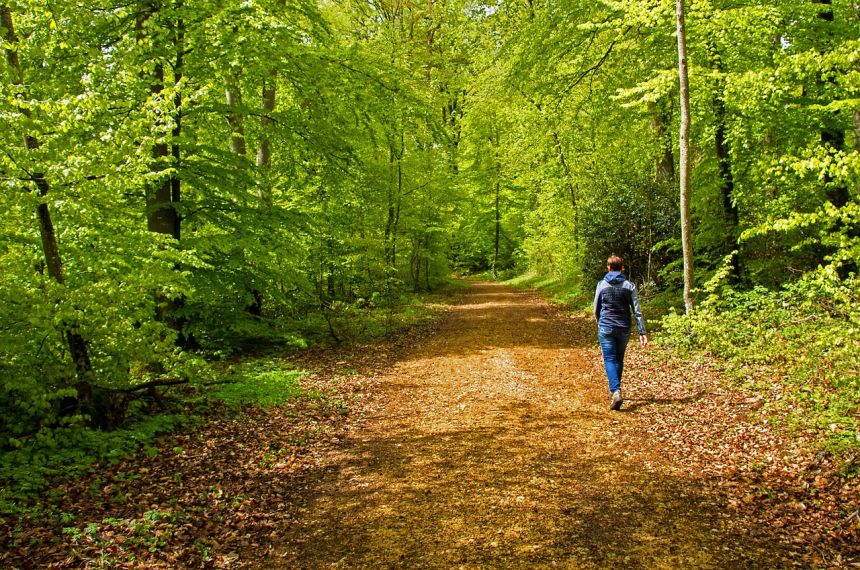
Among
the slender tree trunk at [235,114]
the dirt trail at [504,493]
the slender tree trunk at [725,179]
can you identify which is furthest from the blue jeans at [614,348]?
the slender tree trunk at [235,114]

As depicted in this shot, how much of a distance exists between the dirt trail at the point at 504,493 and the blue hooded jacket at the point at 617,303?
1195 millimetres

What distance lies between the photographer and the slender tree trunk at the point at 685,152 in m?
8.69

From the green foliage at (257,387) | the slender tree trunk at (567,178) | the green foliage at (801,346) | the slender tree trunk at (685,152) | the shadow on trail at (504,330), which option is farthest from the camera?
the slender tree trunk at (567,178)

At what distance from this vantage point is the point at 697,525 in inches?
160

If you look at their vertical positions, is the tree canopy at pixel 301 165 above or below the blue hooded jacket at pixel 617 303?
above

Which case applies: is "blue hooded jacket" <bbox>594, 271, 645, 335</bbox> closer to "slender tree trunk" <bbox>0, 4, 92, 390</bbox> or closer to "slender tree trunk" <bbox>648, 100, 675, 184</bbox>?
"slender tree trunk" <bbox>0, 4, 92, 390</bbox>

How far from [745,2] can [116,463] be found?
42.7ft

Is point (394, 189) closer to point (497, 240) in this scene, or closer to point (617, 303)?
point (617, 303)

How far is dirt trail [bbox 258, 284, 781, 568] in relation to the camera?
3740mm

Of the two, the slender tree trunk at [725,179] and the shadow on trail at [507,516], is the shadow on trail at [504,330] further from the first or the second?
the shadow on trail at [507,516]

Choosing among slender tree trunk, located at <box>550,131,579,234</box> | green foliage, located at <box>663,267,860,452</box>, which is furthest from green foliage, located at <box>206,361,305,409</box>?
slender tree trunk, located at <box>550,131,579,234</box>

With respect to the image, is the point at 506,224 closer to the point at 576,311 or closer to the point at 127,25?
the point at 576,311

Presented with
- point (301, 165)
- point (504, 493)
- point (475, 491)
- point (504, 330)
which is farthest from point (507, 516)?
point (504, 330)

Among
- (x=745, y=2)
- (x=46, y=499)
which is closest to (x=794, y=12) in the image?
(x=745, y=2)
